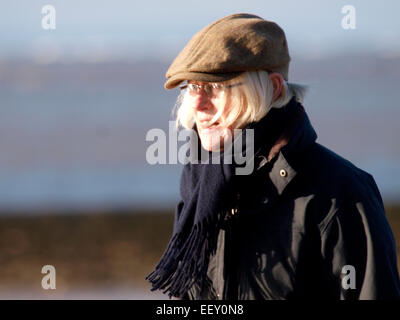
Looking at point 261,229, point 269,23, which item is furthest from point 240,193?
point 269,23

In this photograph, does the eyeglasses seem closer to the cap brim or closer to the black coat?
the cap brim

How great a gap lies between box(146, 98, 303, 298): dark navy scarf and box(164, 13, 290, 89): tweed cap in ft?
0.60

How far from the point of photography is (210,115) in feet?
8.55

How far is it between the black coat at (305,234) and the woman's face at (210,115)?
0.52 feet

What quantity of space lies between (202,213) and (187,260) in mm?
192

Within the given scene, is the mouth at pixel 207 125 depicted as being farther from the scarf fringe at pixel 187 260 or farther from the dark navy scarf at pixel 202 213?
the scarf fringe at pixel 187 260

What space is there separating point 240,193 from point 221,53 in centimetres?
50

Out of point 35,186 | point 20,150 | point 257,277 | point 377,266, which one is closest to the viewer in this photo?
point 377,266

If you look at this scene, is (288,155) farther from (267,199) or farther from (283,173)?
(267,199)

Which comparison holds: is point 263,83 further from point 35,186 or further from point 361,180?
point 35,186

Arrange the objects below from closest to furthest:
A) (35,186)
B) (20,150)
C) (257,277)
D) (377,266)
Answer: (377,266) < (257,277) < (35,186) < (20,150)

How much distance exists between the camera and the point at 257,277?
8.25 ft

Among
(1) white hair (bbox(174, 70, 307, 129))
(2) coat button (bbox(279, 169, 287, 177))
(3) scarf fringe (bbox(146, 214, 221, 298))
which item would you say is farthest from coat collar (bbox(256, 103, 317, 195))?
(3) scarf fringe (bbox(146, 214, 221, 298))

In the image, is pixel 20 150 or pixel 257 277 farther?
pixel 20 150
